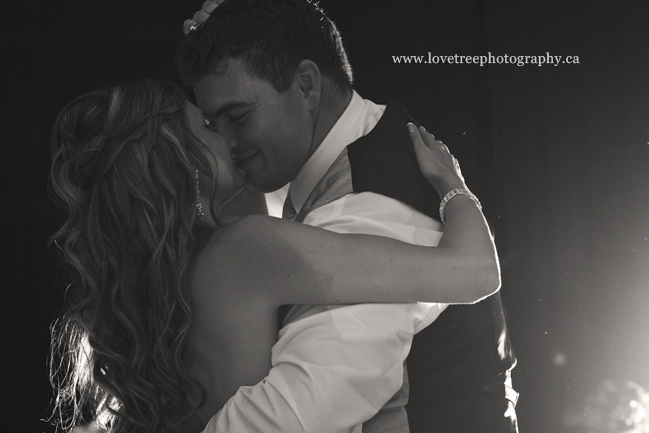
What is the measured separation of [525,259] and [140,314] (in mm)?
2007

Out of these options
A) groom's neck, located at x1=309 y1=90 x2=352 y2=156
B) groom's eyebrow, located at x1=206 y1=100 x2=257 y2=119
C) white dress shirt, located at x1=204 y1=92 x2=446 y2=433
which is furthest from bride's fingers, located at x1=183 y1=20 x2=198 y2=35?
white dress shirt, located at x1=204 y1=92 x2=446 y2=433

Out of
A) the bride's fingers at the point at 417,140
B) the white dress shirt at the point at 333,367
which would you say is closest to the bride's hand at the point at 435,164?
the bride's fingers at the point at 417,140

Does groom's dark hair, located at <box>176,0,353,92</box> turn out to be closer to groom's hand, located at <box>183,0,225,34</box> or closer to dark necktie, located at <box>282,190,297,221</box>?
groom's hand, located at <box>183,0,225,34</box>

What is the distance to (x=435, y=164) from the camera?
150 centimetres

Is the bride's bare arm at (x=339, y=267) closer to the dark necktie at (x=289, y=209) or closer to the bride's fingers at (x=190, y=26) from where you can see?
the dark necktie at (x=289, y=209)

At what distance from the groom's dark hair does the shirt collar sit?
0.38ft

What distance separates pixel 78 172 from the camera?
1.44 meters

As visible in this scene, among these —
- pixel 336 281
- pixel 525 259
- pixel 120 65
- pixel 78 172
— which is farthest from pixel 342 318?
pixel 120 65

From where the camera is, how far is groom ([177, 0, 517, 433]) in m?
1.35

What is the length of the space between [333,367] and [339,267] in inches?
7.3

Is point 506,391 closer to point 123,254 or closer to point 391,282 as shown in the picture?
point 391,282

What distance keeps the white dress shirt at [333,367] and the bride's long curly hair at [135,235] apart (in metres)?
0.24

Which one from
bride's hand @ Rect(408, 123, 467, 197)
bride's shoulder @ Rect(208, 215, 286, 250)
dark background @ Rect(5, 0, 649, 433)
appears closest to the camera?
bride's shoulder @ Rect(208, 215, 286, 250)

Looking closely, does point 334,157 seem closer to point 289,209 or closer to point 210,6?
point 289,209
